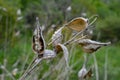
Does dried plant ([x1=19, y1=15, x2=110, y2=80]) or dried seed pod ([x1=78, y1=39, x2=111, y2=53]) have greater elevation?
dried plant ([x1=19, y1=15, x2=110, y2=80])

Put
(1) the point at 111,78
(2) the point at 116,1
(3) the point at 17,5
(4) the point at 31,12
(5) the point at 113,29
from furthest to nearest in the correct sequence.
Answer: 1. (2) the point at 116,1
2. (5) the point at 113,29
3. (4) the point at 31,12
4. (3) the point at 17,5
5. (1) the point at 111,78

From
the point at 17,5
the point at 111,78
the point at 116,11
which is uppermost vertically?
the point at 17,5

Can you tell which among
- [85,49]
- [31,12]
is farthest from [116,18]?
[85,49]

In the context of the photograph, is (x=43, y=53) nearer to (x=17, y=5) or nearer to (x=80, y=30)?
(x=80, y=30)

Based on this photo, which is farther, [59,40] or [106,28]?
[106,28]

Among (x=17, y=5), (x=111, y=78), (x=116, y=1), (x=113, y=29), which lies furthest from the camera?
(x=116, y=1)

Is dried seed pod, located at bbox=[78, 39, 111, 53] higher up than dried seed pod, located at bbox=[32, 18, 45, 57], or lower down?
lower down

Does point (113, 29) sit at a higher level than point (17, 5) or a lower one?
lower

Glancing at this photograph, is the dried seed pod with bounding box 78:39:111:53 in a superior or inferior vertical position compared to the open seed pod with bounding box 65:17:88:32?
inferior

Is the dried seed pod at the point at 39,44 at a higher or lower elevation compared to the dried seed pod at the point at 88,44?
higher

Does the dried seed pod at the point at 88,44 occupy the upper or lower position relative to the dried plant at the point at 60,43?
lower

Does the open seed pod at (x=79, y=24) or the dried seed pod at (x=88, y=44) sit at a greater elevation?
the open seed pod at (x=79, y=24)
